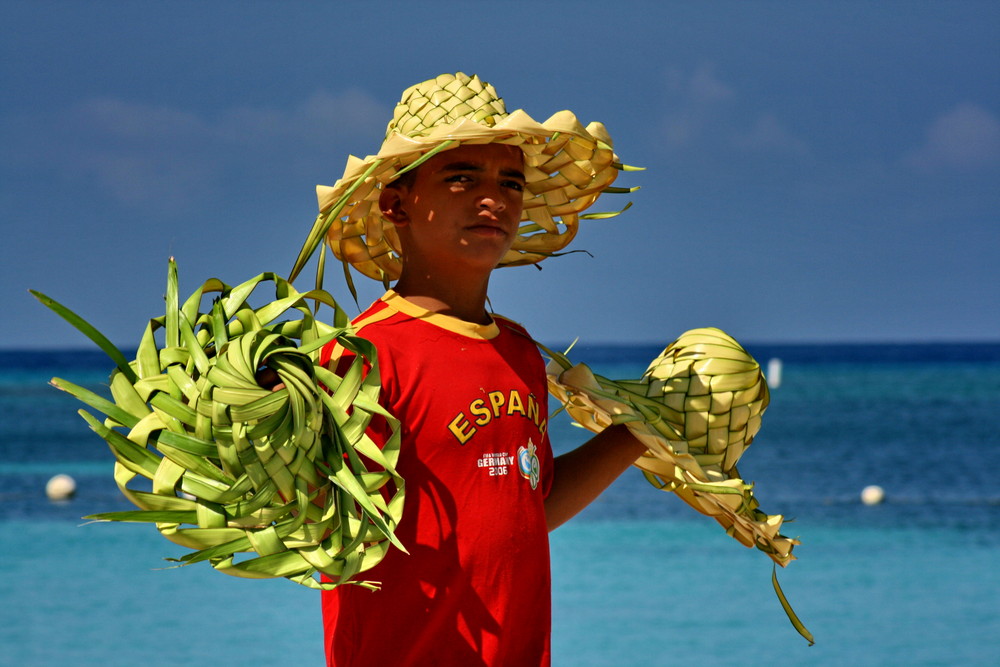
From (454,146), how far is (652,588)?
571 centimetres

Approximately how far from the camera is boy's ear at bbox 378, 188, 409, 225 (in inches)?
70.8

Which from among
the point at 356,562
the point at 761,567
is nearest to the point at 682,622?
the point at 761,567

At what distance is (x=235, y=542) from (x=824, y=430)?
57.1 feet

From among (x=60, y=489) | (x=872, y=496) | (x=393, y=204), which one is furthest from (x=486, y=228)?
(x=60, y=489)

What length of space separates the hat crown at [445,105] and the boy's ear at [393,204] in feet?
0.28

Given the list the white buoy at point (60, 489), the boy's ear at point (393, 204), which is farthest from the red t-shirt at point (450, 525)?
the white buoy at point (60, 489)

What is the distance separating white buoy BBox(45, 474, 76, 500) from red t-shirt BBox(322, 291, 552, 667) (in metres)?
9.90

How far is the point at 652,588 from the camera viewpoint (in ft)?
23.0

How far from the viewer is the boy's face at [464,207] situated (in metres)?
1.73

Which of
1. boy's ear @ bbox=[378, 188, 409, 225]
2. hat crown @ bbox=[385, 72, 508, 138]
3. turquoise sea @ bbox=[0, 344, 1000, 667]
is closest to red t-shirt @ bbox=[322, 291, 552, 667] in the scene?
boy's ear @ bbox=[378, 188, 409, 225]

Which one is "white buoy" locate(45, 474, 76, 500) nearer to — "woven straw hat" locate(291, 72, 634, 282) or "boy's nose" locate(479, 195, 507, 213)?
"woven straw hat" locate(291, 72, 634, 282)

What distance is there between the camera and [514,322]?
6.39ft

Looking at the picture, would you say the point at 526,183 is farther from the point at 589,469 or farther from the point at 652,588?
the point at 652,588

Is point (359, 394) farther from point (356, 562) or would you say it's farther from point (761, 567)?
point (761, 567)
